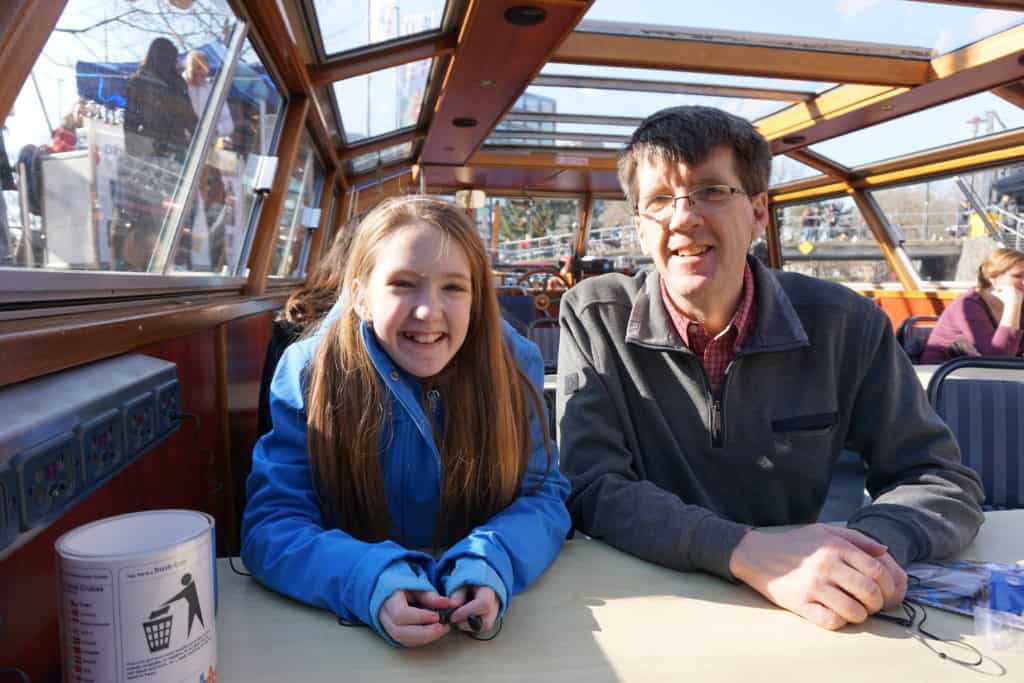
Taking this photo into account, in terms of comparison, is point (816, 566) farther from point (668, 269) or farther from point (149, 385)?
point (149, 385)

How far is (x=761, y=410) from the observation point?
1.71 metres

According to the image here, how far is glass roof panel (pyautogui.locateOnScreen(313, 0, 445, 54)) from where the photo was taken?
4531 mm

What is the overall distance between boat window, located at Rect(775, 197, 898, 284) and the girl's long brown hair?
8.71m

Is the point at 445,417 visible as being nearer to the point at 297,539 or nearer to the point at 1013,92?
the point at 297,539

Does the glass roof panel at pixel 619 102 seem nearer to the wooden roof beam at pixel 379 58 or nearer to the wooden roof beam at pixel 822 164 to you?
the wooden roof beam at pixel 822 164

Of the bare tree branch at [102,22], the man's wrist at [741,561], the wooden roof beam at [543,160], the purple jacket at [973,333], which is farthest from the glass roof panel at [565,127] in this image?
the man's wrist at [741,561]

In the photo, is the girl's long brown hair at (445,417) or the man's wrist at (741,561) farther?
the girl's long brown hair at (445,417)

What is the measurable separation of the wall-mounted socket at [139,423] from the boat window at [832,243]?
9.17 m

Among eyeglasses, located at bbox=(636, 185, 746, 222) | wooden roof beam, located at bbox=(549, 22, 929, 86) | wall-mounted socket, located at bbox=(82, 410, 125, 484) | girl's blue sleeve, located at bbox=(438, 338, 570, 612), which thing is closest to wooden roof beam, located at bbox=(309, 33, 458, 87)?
wooden roof beam, located at bbox=(549, 22, 929, 86)

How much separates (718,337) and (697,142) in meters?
0.48

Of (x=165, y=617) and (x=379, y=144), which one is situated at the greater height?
(x=379, y=144)

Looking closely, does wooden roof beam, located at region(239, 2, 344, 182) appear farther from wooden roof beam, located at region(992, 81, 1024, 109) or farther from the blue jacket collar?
wooden roof beam, located at region(992, 81, 1024, 109)

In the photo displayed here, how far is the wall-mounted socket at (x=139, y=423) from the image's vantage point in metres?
1.22

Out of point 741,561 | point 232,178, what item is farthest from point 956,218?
point 741,561
